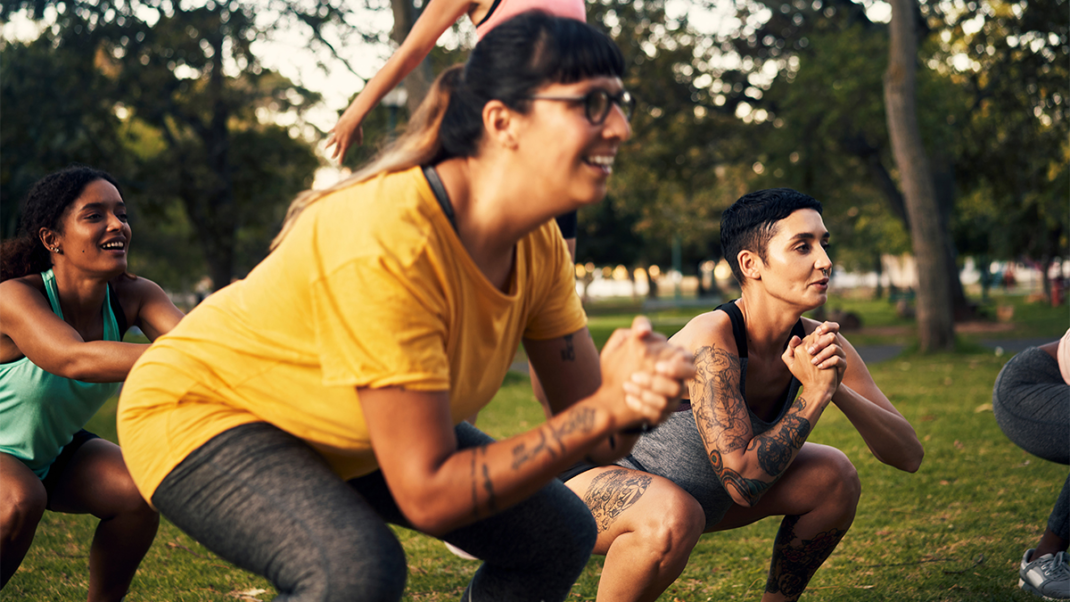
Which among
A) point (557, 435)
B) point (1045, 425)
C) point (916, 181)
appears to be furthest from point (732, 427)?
point (916, 181)

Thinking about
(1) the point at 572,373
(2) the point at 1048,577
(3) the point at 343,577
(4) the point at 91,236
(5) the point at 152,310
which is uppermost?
(4) the point at 91,236

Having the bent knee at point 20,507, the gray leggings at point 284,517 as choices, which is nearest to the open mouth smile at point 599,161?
the gray leggings at point 284,517

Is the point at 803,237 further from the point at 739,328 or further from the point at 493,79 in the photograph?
the point at 493,79

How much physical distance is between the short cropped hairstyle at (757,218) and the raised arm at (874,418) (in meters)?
0.46

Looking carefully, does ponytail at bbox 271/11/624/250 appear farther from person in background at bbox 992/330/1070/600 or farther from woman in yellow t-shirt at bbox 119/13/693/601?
person in background at bbox 992/330/1070/600

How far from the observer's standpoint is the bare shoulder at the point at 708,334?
307 centimetres

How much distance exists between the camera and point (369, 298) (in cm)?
182

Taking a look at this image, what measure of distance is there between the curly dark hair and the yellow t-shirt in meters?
1.40

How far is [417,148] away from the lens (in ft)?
7.03

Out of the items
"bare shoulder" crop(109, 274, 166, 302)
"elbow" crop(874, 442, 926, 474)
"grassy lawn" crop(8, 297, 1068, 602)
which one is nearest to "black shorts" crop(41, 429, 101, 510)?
"bare shoulder" crop(109, 274, 166, 302)

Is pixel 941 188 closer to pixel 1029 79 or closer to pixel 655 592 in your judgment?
pixel 1029 79

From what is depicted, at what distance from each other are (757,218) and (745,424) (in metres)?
0.79

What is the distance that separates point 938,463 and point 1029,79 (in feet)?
46.4

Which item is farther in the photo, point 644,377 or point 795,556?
point 795,556
